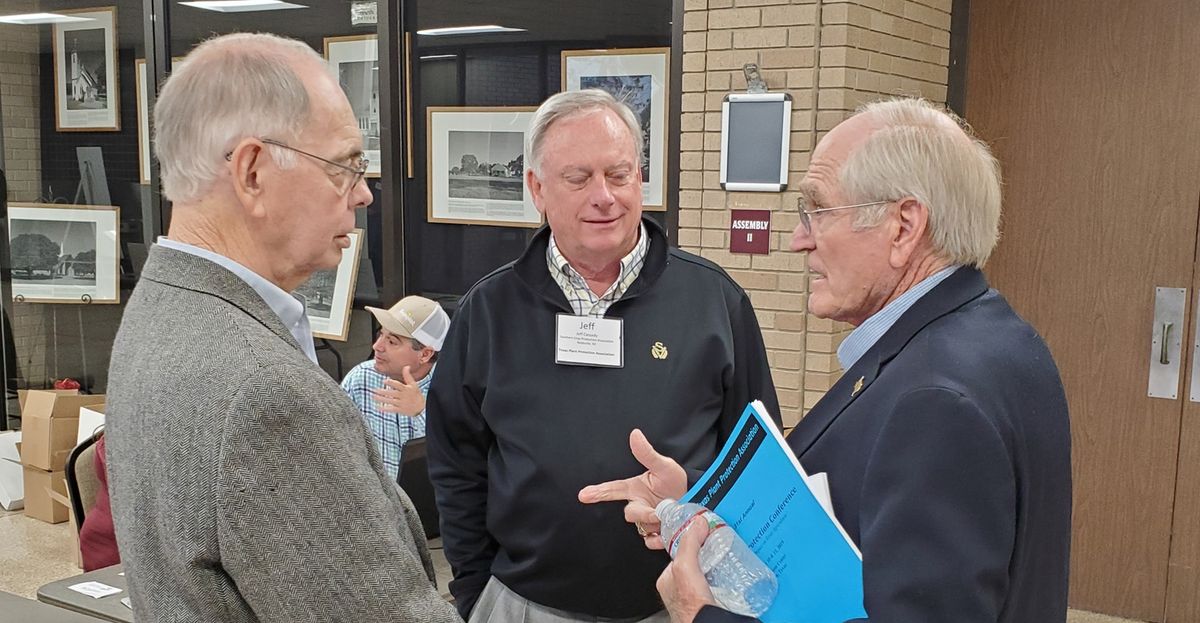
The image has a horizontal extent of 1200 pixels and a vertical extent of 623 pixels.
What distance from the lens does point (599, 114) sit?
226cm

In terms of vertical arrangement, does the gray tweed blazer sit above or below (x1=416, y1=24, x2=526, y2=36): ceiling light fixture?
below

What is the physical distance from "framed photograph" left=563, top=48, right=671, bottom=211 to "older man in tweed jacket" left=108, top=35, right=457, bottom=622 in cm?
311

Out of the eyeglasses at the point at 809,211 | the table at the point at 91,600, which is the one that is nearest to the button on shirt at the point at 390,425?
the table at the point at 91,600

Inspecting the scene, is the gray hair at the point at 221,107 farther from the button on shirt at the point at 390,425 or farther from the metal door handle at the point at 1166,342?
the metal door handle at the point at 1166,342

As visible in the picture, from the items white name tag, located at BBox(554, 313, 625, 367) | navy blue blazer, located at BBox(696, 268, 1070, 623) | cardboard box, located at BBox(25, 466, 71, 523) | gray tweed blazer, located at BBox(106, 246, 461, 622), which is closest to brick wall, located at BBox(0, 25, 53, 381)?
cardboard box, located at BBox(25, 466, 71, 523)

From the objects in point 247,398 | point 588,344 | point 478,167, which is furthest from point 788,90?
point 247,398

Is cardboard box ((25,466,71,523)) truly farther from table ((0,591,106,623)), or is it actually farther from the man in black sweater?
the man in black sweater

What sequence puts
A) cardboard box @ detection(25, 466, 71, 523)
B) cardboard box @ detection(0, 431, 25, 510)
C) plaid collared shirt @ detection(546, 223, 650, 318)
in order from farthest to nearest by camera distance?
cardboard box @ detection(0, 431, 25, 510) → cardboard box @ detection(25, 466, 71, 523) → plaid collared shirt @ detection(546, 223, 650, 318)

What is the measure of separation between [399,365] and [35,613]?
5.88 ft

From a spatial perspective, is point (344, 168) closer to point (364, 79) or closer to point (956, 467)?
point (956, 467)

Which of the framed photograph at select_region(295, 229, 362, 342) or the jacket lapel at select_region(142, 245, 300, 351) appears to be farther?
the framed photograph at select_region(295, 229, 362, 342)

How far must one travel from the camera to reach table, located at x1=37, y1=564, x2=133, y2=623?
240 centimetres

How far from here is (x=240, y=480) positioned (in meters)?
1.03

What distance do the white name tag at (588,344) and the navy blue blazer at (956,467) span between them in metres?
0.78
